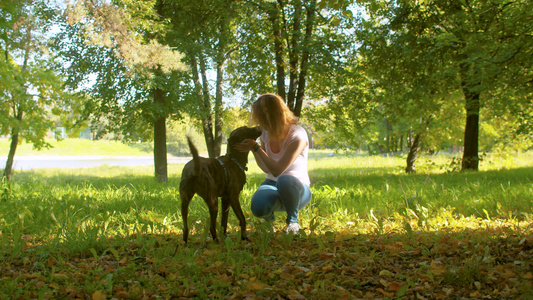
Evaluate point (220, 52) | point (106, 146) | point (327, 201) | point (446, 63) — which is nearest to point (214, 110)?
point (220, 52)

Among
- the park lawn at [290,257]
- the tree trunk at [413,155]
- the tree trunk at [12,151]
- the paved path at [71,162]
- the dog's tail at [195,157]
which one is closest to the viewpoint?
the park lawn at [290,257]

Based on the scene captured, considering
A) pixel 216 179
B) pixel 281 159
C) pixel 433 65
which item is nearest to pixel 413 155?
pixel 433 65

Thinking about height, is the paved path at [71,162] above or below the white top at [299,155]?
below

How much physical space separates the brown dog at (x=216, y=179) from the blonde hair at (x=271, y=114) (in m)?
0.42

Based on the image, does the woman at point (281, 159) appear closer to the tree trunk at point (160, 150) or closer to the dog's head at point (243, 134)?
the dog's head at point (243, 134)

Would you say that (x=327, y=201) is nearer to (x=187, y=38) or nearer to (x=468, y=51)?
(x=468, y=51)

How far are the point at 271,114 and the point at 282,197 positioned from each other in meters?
0.91

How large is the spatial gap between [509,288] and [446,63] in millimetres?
10645

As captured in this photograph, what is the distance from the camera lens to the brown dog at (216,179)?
3406mm

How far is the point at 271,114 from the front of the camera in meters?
4.20

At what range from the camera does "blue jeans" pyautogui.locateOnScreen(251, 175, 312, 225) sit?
4168mm

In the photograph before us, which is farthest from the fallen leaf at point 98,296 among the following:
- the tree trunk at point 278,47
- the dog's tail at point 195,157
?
the tree trunk at point 278,47

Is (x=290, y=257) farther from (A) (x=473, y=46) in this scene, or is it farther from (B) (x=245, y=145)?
(A) (x=473, y=46)

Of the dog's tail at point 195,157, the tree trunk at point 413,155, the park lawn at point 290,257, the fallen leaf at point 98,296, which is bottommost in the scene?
the park lawn at point 290,257
